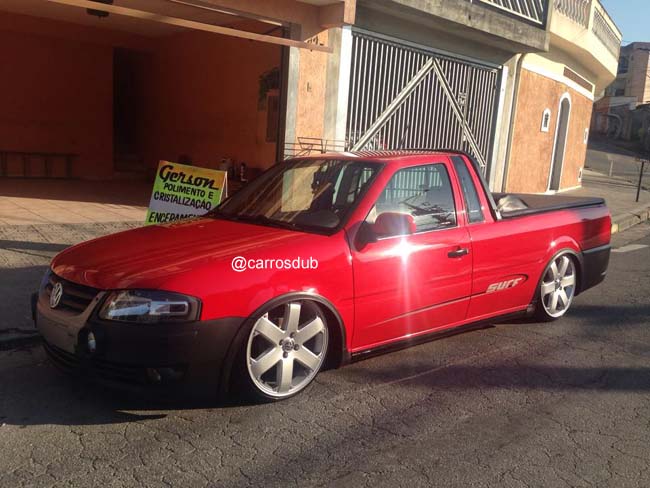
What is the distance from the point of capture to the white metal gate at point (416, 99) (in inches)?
423

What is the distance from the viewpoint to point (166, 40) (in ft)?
50.3

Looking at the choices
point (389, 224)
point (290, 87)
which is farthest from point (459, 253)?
point (290, 87)

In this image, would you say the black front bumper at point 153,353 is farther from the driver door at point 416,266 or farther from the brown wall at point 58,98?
the brown wall at point 58,98

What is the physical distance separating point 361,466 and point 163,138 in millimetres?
14188

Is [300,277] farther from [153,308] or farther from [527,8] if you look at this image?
[527,8]

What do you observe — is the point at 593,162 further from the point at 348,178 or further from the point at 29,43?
the point at 348,178

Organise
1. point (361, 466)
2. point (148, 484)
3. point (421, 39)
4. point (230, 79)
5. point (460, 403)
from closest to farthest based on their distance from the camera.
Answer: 1. point (148, 484)
2. point (361, 466)
3. point (460, 403)
4. point (421, 39)
5. point (230, 79)

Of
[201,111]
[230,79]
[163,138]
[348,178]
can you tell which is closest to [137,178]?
[163,138]

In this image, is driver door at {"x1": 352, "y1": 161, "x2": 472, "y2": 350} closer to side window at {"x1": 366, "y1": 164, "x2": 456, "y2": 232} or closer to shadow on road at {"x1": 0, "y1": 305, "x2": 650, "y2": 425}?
side window at {"x1": 366, "y1": 164, "x2": 456, "y2": 232}

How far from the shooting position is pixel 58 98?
49.9 feet

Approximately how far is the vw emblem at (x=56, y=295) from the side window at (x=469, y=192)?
9.77 ft

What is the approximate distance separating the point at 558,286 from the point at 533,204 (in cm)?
97

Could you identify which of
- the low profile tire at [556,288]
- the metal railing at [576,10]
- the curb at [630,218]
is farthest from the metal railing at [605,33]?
the low profile tire at [556,288]

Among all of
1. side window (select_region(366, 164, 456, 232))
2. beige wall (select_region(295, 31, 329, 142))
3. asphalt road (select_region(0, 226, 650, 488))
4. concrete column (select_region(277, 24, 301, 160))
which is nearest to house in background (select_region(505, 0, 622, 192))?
beige wall (select_region(295, 31, 329, 142))
